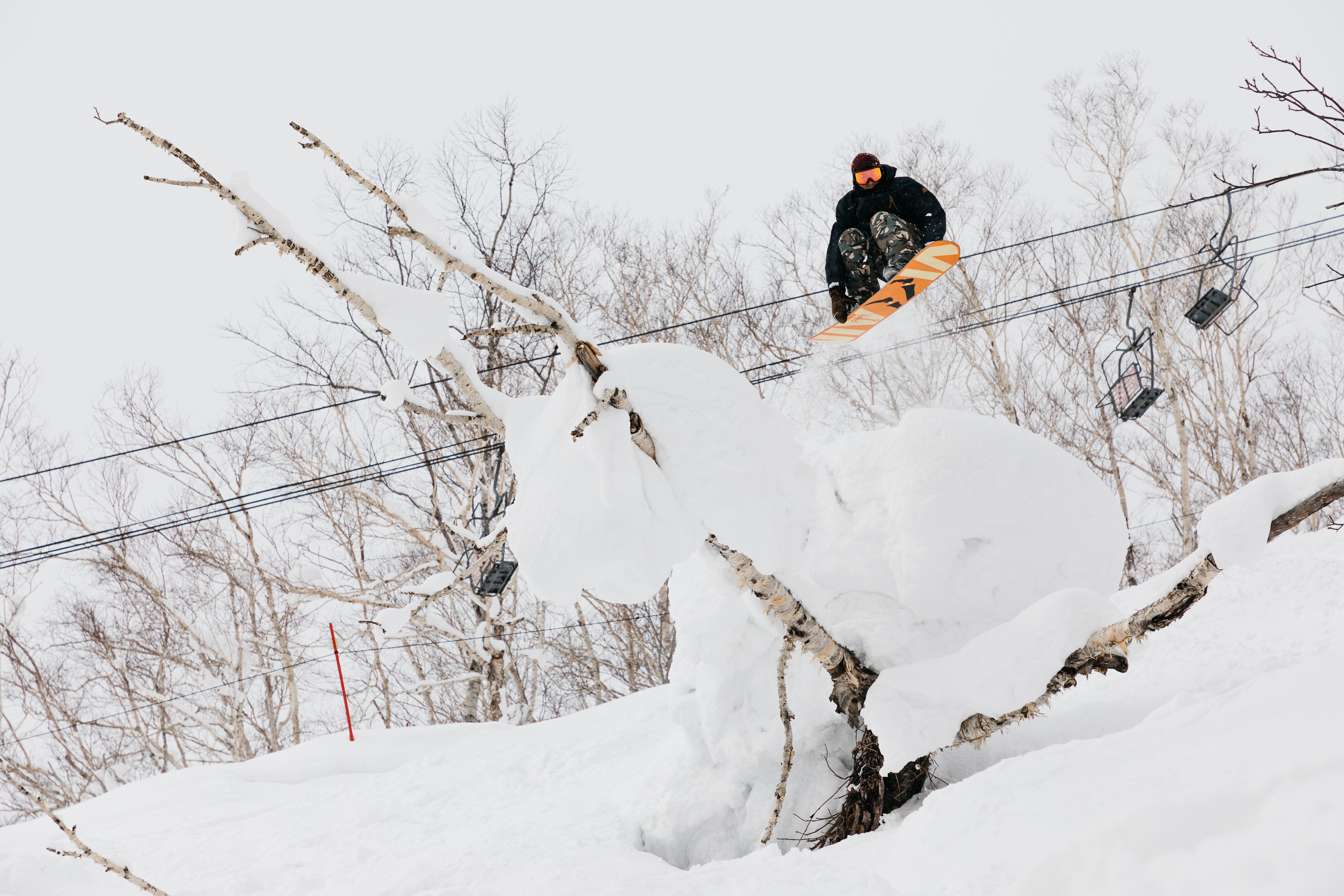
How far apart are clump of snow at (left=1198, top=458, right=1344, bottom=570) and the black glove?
171 inches

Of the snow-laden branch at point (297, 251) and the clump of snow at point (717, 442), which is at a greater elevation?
the snow-laden branch at point (297, 251)

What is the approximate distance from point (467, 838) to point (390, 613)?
1.68 meters

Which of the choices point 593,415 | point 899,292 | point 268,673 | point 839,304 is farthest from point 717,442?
point 268,673

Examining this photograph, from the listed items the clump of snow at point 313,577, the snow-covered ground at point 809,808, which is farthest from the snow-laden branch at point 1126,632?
the clump of snow at point 313,577

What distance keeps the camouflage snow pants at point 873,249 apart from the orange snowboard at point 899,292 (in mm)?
158

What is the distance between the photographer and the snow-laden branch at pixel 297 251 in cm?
256

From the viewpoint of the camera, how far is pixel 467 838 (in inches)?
199

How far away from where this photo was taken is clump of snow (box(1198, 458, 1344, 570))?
3164 mm

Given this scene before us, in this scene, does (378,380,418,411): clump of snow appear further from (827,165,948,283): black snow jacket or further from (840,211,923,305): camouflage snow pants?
(840,211,923,305): camouflage snow pants

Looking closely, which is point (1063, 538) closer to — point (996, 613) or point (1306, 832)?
point (996, 613)

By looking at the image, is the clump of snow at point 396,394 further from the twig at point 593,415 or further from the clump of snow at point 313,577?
the clump of snow at point 313,577

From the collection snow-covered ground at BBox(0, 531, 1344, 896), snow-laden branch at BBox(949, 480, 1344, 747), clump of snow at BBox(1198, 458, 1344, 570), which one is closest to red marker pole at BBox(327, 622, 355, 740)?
snow-covered ground at BBox(0, 531, 1344, 896)

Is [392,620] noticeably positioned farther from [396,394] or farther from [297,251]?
[297,251]

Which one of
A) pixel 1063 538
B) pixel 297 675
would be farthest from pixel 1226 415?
pixel 297 675
